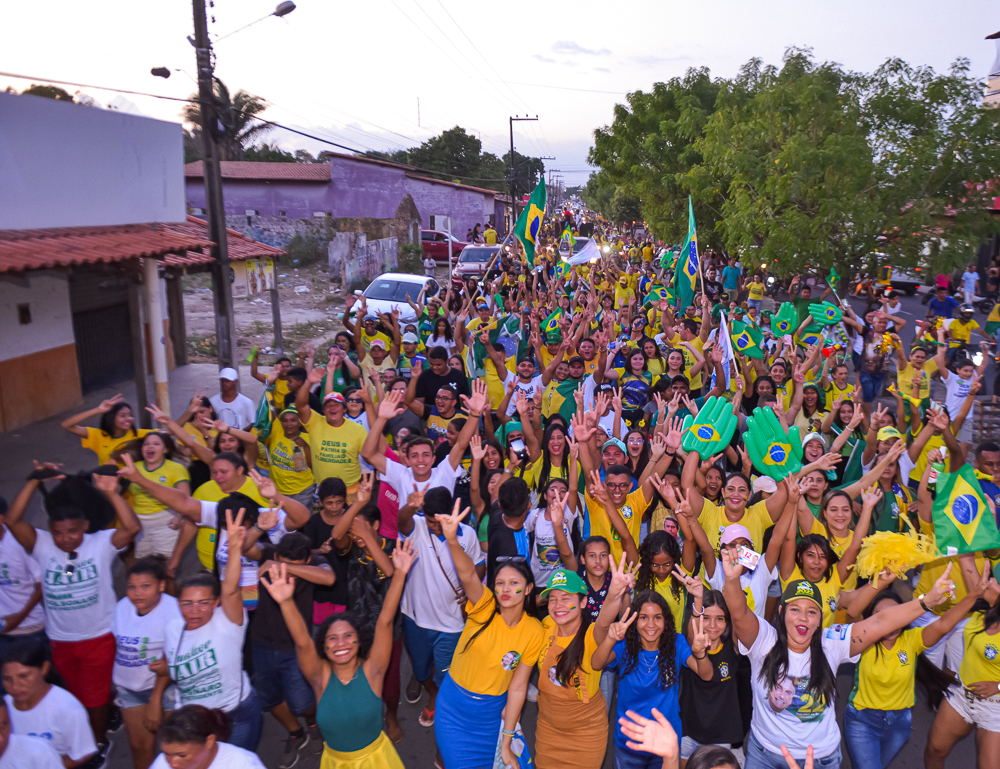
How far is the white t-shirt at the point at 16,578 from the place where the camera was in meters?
4.20

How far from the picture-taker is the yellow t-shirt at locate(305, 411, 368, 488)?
19.3 feet

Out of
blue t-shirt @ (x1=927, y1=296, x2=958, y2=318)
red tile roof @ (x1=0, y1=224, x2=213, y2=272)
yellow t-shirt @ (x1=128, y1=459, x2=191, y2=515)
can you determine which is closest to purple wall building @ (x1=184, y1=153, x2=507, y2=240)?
red tile roof @ (x1=0, y1=224, x2=213, y2=272)

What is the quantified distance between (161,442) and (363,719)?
10.0ft

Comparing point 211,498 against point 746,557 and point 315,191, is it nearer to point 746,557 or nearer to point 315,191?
point 746,557

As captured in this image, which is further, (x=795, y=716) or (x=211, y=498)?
(x=211, y=498)

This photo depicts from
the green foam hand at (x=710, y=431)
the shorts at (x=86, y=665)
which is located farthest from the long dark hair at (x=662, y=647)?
the shorts at (x=86, y=665)

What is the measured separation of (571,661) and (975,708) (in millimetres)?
2111

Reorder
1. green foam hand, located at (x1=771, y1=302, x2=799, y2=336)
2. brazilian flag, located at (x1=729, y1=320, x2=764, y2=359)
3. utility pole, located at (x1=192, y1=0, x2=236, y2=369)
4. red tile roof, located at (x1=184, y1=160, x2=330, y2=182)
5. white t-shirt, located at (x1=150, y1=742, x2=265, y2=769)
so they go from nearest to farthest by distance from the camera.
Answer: white t-shirt, located at (x1=150, y1=742, x2=265, y2=769) → brazilian flag, located at (x1=729, y1=320, x2=764, y2=359) → utility pole, located at (x1=192, y1=0, x2=236, y2=369) → green foam hand, located at (x1=771, y1=302, x2=799, y2=336) → red tile roof, located at (x1=184, y1=160, x2=330, y2=182)

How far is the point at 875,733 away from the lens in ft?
12.1

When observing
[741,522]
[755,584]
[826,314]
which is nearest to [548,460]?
[741,522]

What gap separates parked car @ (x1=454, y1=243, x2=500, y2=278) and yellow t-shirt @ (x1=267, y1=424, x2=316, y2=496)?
1893 centimetres

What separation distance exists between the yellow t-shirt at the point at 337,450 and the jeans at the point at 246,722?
2.31 meters

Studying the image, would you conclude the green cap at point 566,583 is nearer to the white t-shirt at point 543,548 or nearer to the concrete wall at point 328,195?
the white t-shirt at point 543,548

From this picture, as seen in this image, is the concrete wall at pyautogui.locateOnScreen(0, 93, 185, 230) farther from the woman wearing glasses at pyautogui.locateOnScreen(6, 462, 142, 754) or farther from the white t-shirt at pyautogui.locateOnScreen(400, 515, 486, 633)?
the white t-shirt at pyautogui.locateOnScreen(400, 515, 486, 633)
